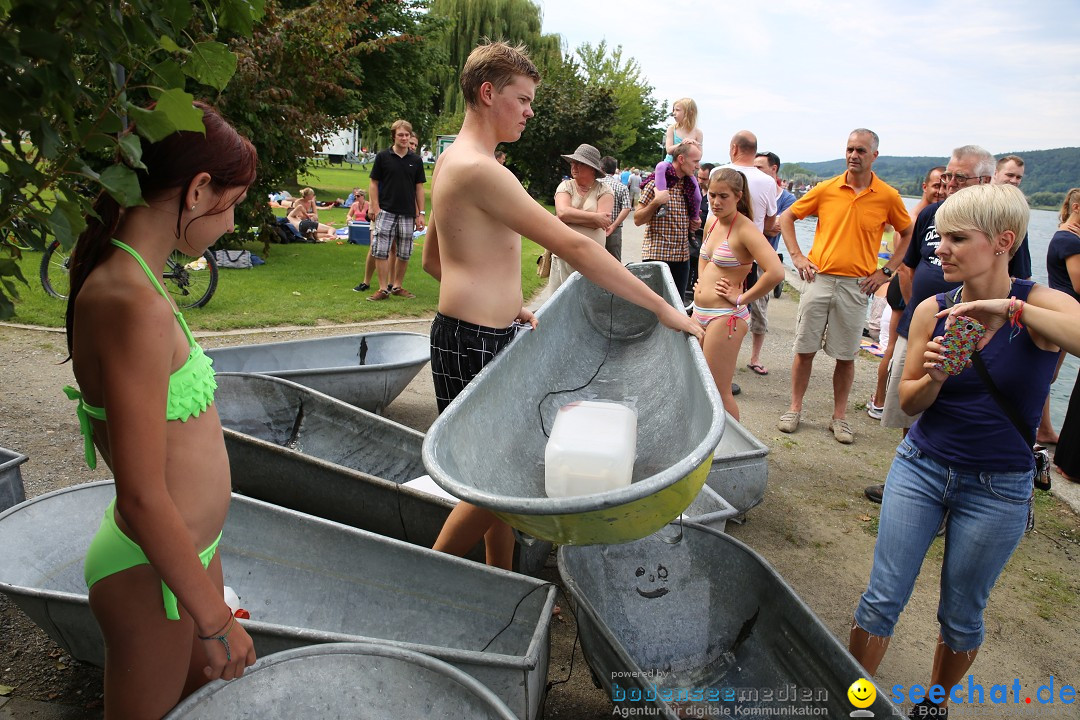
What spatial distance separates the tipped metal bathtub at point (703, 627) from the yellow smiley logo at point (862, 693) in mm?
49

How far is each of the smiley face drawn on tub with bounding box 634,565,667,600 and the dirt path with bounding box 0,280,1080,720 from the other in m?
0.40

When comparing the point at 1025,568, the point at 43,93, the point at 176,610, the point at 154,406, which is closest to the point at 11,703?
the point at 176,610

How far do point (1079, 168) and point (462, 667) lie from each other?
105ft

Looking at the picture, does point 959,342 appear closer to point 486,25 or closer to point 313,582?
point 313,582

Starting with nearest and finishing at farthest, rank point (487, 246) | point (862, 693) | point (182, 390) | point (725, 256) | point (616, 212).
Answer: point (182, 390) < point (862, 693) < point (487, 246) < point (725, 256) < point (616, 212)

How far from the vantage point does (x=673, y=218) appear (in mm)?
7434

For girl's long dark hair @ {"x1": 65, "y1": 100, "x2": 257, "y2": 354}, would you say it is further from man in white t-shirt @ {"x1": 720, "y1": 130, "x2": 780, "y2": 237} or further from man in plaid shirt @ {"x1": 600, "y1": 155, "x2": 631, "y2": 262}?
man in plaid shirt @ {"x1": 600, "y1": 155, "x2": 631, "y2": 262}

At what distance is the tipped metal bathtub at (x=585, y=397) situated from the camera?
6.03 ft

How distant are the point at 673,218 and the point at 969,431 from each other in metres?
5.26

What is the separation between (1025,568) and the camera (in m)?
4.16

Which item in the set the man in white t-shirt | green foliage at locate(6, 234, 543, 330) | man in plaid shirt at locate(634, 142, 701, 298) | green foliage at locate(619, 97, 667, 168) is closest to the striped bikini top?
the man in white t-shirt

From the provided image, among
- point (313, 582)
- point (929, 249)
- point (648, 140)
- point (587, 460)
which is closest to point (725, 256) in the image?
→ point (929, 249)

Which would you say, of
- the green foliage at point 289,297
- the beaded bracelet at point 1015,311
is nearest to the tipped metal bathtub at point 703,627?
the beaded bracelet at point 1015,311

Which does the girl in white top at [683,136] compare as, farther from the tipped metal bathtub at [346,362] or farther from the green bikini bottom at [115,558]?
the green bikini bottom at [115,558]
